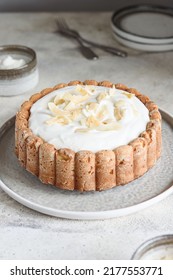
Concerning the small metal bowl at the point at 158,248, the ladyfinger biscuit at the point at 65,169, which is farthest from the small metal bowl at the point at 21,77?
the small metal bowl at the point at 158,248

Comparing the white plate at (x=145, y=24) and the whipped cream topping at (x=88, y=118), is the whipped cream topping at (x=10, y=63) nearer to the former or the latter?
the whipped cream topping at (x=88, y=118)

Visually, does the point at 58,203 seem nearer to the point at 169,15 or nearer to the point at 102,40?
the point at 102,40

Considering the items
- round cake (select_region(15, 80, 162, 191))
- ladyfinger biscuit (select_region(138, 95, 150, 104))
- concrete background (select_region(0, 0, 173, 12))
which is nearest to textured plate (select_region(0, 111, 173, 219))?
round cake (select_region(15, 80, 162, 191))

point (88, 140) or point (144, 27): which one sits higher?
point (88, 140)

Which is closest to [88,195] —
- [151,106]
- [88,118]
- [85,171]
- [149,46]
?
[85,171]

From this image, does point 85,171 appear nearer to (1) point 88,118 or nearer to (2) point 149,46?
(1) point 88,118
